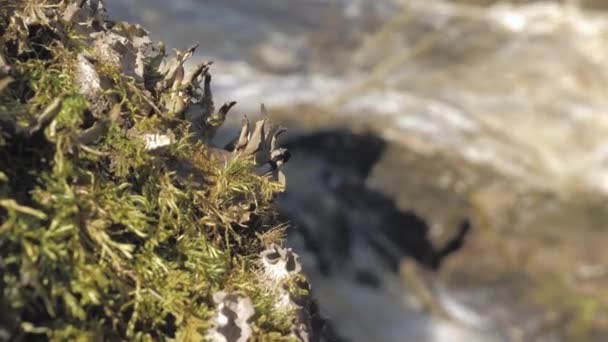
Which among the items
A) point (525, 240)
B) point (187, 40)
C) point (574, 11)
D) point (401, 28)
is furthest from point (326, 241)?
point (574, 11)

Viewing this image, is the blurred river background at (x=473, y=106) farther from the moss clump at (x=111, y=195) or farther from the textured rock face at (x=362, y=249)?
the moss clump at (x=111, y=195)

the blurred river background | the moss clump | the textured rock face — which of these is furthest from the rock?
the blurred river background

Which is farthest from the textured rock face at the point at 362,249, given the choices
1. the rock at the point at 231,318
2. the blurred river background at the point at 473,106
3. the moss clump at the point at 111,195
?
the rock at the point at 231,318

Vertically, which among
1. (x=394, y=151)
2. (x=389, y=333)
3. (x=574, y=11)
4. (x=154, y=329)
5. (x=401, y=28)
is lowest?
(x=154, y=329)

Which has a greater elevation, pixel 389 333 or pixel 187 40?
pixel 187 40

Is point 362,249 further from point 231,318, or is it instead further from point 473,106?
point 231,318

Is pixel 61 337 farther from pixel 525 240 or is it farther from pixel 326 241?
pixel 525 240

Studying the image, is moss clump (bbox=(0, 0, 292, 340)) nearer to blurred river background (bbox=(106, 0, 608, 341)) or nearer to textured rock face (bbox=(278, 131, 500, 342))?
textured rock face (bbox=(278, 131, 500, 342))
